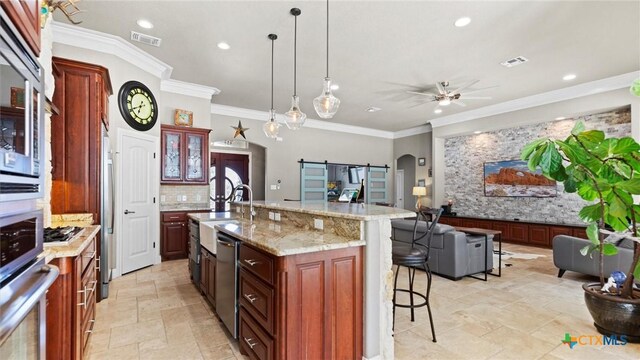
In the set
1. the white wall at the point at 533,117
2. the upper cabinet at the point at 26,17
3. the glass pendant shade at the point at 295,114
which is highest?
the white wall at the point at 533,117

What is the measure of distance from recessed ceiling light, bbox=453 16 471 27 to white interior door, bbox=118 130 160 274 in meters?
4.78

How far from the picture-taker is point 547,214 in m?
6.93

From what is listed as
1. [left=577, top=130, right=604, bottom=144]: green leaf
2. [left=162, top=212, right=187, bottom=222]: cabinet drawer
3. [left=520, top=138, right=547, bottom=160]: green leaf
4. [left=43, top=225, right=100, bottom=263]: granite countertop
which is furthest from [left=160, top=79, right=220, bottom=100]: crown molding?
[left=577, top=130, right=604, bottom=144]: green leaf

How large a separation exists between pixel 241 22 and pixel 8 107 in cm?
322

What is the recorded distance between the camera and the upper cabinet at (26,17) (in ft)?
3.04

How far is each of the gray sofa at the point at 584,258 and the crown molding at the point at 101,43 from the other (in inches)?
265

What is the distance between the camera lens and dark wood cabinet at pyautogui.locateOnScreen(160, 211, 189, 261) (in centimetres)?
524

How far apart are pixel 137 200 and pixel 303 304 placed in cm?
394

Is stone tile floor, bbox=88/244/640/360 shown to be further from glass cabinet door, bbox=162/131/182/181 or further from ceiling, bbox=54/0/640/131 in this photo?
ceiling, bbox=54/0/640/131

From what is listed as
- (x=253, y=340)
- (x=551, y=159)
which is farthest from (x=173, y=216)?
(x=551, y=159)

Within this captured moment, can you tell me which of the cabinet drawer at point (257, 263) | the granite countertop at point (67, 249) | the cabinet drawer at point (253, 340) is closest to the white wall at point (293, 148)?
the granite countertop at point (67, 249)

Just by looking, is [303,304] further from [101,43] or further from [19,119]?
[101,43]

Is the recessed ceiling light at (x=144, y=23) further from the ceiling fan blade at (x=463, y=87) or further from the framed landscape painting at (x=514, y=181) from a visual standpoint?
the framed landscape painting at (x=514, y=181)

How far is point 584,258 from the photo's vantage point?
4.12 meters
